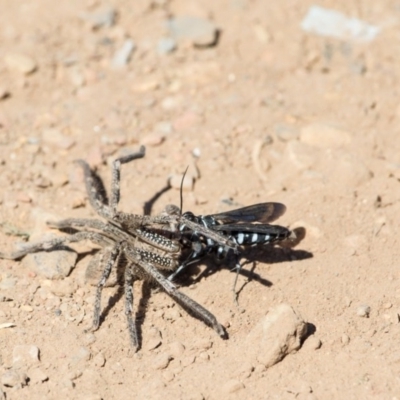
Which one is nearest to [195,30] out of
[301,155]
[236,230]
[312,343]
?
[301,155]

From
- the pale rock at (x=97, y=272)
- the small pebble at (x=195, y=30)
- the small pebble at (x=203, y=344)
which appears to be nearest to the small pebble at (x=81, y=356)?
the pale rock at (x=97, y=272)

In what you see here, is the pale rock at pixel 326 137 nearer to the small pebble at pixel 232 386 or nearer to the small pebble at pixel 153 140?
the small pebble at pixel 153 140

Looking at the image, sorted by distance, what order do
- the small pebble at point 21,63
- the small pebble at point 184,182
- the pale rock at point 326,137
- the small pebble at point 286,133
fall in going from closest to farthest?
the small pebble at point 184,182 < the pale rock at point 326,137 < the small pebble at point 286,133 < the small pebble at point 21,63

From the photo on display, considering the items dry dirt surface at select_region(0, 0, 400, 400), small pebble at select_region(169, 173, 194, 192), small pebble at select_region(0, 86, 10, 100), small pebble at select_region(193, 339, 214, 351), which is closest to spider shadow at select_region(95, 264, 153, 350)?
dry dirt surface at select_region(0, 0, 400, 400)

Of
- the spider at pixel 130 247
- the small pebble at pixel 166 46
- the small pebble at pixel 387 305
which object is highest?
the small pebble at pixel 166 46

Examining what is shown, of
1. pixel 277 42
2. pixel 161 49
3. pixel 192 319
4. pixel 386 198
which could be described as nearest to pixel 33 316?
pixel 192 319

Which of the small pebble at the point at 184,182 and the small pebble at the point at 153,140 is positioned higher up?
the small pebble at the point at 153,140

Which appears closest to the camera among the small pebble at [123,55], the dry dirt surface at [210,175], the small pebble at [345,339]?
the dry dirt surface at [210,175]

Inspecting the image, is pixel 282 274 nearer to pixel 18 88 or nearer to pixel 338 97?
pixel 338 97
